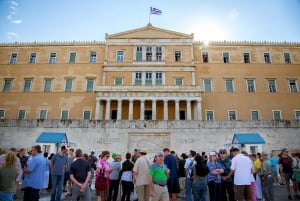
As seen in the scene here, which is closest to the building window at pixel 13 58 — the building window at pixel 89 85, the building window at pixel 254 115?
the building window at pixel 89 85

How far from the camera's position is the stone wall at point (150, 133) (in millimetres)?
18000

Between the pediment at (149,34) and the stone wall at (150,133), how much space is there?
19990 millimetres

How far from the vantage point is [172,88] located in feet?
96.8

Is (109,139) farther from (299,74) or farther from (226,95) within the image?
(299,74)

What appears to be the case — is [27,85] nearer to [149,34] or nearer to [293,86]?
[149,34]

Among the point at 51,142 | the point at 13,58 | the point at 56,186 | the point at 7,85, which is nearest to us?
the point at 56,186

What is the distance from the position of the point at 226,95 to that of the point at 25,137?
25.7 metres

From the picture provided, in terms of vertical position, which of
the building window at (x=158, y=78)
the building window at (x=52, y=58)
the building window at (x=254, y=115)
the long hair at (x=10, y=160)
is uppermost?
the building window at (x=52, y=58)

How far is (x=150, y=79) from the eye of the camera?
3291 centimetres

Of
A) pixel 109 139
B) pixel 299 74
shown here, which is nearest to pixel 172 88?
pixel 109 139

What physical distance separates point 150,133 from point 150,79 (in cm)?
1542

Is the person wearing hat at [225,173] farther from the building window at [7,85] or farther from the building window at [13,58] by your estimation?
the building window at [13,58]

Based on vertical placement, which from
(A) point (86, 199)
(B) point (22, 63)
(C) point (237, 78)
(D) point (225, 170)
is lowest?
(A) point (86, 199)

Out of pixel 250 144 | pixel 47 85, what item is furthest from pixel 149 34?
pixel 250 144
